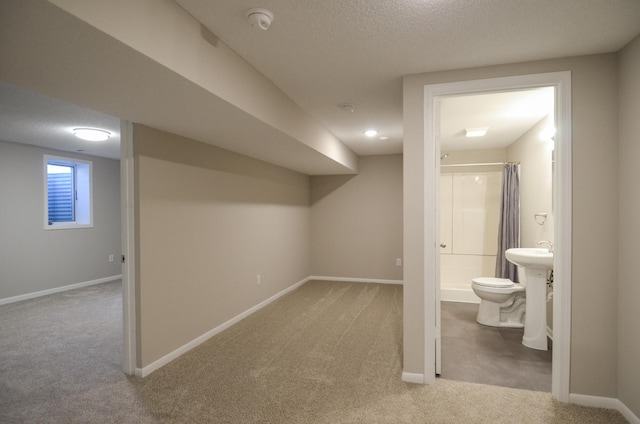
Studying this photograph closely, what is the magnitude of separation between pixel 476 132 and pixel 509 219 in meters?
1.28

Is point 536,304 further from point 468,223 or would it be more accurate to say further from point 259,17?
point 259,17

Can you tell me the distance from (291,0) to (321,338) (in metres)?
2.93

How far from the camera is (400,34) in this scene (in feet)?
6.61

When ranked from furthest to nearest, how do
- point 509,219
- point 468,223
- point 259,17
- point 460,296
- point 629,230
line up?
point 468,223 < point 460,296 < point 509,219 < point 629,230 < point 259,17

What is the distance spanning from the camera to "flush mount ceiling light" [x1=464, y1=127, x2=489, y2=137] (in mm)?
4269

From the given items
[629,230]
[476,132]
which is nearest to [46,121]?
[476,132]

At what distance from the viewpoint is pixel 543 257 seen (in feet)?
9.91

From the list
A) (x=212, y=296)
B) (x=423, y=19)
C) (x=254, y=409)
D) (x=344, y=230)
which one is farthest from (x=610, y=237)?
(x=344, y=230)

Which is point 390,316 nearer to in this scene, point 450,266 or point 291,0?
point 450,266

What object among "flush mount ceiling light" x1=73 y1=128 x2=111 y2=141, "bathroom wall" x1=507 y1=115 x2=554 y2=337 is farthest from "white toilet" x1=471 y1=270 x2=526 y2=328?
"flush mount ceiling light" x1=73 y1=128 x2=111 y2=141

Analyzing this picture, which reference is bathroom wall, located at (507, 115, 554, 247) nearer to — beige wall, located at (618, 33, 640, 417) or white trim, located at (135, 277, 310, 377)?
beige wall, located at (618, 33, 640, 417)

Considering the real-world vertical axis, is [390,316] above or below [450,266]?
below

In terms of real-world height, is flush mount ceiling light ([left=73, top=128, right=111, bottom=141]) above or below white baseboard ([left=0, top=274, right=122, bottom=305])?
above

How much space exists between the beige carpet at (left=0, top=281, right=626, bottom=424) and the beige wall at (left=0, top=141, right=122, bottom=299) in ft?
3.63
